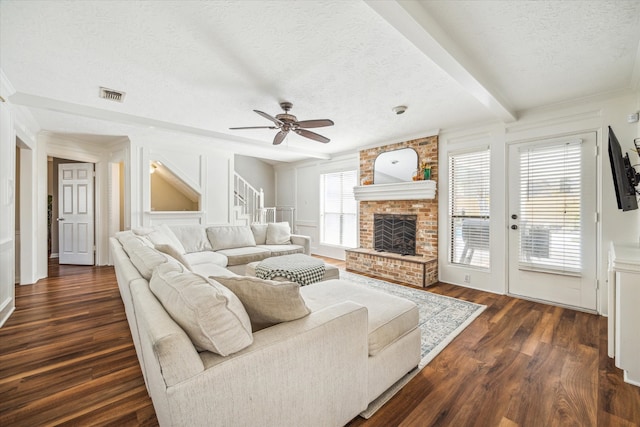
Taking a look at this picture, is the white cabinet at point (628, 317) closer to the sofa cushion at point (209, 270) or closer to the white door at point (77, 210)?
the sofa cushion at point (209, 270)

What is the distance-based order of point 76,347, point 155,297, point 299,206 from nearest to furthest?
point 155,297
point 76,347
point 299,206

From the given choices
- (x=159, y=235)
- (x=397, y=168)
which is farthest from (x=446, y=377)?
(x=397, y=168)

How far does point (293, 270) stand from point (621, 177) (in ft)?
9.91

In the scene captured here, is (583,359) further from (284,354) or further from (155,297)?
(155,297)

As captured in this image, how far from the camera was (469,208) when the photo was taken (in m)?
4.07

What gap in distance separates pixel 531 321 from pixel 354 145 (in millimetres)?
3828

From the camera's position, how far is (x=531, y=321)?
2889 millimetres

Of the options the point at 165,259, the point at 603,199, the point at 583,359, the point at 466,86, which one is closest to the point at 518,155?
the point at 603,199

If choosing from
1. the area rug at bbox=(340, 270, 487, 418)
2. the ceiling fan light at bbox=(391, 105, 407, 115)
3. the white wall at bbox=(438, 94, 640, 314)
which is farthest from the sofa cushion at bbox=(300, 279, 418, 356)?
the white wall at bbox=(438, 94, 640, 314)

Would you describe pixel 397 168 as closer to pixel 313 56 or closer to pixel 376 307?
pixel 313 56

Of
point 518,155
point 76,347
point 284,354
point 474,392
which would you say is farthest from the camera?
point 518,155

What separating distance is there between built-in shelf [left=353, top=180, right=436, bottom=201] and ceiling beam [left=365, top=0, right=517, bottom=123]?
5.65 feet

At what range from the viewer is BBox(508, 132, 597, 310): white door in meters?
3.12

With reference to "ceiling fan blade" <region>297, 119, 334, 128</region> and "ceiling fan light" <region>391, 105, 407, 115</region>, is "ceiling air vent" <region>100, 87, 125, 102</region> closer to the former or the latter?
"ceiling fan blade" <region>297, 119, 334, 128</region>
